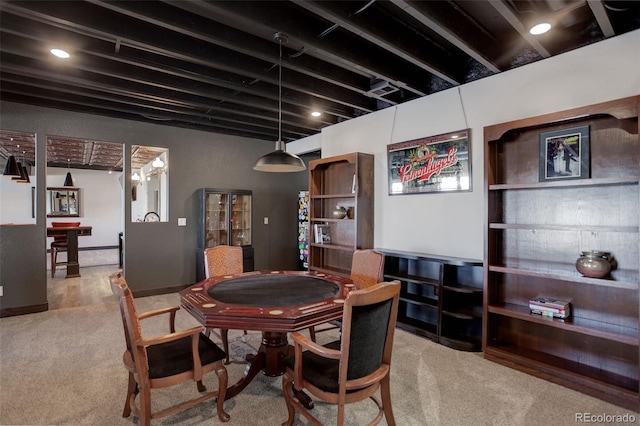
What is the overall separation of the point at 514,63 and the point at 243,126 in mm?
4024

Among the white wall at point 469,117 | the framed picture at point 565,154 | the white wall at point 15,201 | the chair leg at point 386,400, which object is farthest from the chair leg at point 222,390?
the white wall at point 15,201

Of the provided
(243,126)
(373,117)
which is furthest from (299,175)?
(373,117)

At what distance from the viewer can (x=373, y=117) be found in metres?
4.57

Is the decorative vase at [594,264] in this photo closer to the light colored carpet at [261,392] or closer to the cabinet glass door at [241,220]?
the light colored carpet at [261,392]

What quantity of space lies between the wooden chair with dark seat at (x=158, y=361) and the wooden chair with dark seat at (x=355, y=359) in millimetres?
528

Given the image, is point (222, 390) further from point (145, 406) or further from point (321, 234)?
point (321, 234)

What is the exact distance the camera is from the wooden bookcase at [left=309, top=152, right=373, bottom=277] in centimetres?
437

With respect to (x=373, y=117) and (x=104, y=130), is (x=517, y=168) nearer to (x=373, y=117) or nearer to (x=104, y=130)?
(x=373, y=117)

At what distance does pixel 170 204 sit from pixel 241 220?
1.23 meters

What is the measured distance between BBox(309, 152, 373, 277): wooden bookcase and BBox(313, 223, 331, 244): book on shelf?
38mm

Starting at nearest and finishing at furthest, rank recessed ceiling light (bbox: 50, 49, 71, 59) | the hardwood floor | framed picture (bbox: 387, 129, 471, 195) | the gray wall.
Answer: recessed ceiling light (bbox: 50, 49, 71, 59) → framed picture (bbox: 387, 129, 471, 195) → the gray wall → the hardwood floor

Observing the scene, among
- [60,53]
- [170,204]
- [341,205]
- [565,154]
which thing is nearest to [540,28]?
[565,154]

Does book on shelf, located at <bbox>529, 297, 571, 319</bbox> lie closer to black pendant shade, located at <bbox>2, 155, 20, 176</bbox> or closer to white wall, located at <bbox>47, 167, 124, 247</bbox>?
black pendant shade, located at <bbox>2, 155, 20, 176</bbox>

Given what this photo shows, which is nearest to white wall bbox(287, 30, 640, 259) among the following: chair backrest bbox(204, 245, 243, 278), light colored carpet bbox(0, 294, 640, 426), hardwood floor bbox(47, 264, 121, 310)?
light colored carpet bbox(0, 294, 640, 426)
